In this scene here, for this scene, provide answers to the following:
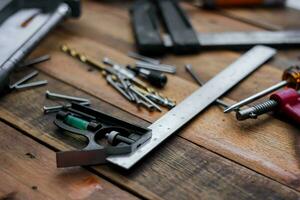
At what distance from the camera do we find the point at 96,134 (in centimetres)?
94

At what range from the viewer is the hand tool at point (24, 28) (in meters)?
1.11

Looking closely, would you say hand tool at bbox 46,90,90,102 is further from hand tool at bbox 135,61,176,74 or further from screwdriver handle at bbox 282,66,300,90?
screwdriver handle at bbox 282,66,300,90

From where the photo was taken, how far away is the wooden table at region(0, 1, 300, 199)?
2.80 feet

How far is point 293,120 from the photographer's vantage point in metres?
1.04

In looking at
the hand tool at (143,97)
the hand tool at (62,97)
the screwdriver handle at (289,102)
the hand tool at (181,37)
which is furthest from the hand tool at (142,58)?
the screwdriver handle at (289,102)

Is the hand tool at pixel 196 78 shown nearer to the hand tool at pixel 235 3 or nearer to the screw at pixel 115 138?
the screw at pixel 115 138

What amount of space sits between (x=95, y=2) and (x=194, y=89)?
2.03 feet

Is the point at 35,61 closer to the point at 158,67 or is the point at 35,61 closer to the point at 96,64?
the point at 96,64

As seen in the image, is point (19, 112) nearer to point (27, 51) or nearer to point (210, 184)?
point (27, 51)

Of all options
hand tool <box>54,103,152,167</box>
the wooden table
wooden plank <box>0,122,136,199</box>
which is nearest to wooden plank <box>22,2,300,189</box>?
the wooden table

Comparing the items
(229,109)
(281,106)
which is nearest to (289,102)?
(281,106)

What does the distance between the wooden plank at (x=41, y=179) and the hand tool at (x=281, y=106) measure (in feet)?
1.10

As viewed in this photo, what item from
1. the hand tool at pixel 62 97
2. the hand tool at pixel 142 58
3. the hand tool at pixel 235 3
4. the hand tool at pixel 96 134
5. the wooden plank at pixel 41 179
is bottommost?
the wooden plank at pixel 41 179

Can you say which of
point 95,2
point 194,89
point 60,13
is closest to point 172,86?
point 194,89
